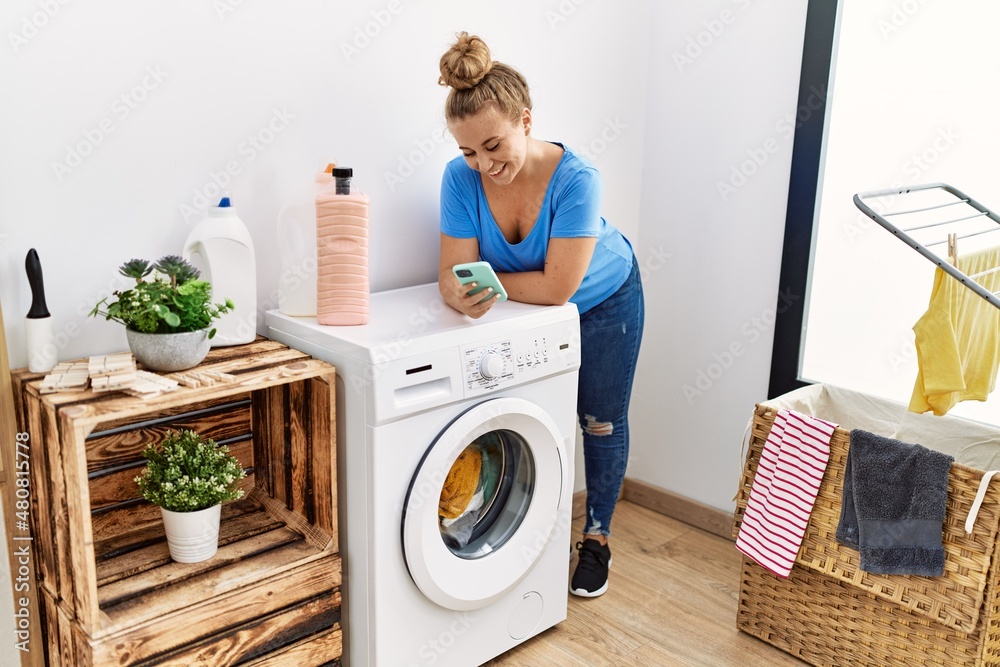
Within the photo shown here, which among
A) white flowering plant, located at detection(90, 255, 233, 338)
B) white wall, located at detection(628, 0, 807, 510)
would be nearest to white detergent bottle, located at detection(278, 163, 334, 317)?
white flowering plant, located at detection(90, 255, 233, 338)

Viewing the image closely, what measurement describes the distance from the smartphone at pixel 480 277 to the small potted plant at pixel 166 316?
481 mm

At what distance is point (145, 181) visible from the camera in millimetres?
1646

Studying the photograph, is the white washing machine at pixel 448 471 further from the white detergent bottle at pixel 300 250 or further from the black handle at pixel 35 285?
the black handle at pixel 35 285

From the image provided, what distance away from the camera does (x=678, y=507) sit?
2.71 metres

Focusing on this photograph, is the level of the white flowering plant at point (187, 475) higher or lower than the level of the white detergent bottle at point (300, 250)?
lower

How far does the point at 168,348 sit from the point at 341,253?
0.38 metres

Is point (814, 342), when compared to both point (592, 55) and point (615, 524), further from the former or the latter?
point (592, 55)

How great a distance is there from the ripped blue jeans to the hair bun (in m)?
0.65

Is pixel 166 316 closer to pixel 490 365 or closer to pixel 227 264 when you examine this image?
pixel 227 264
